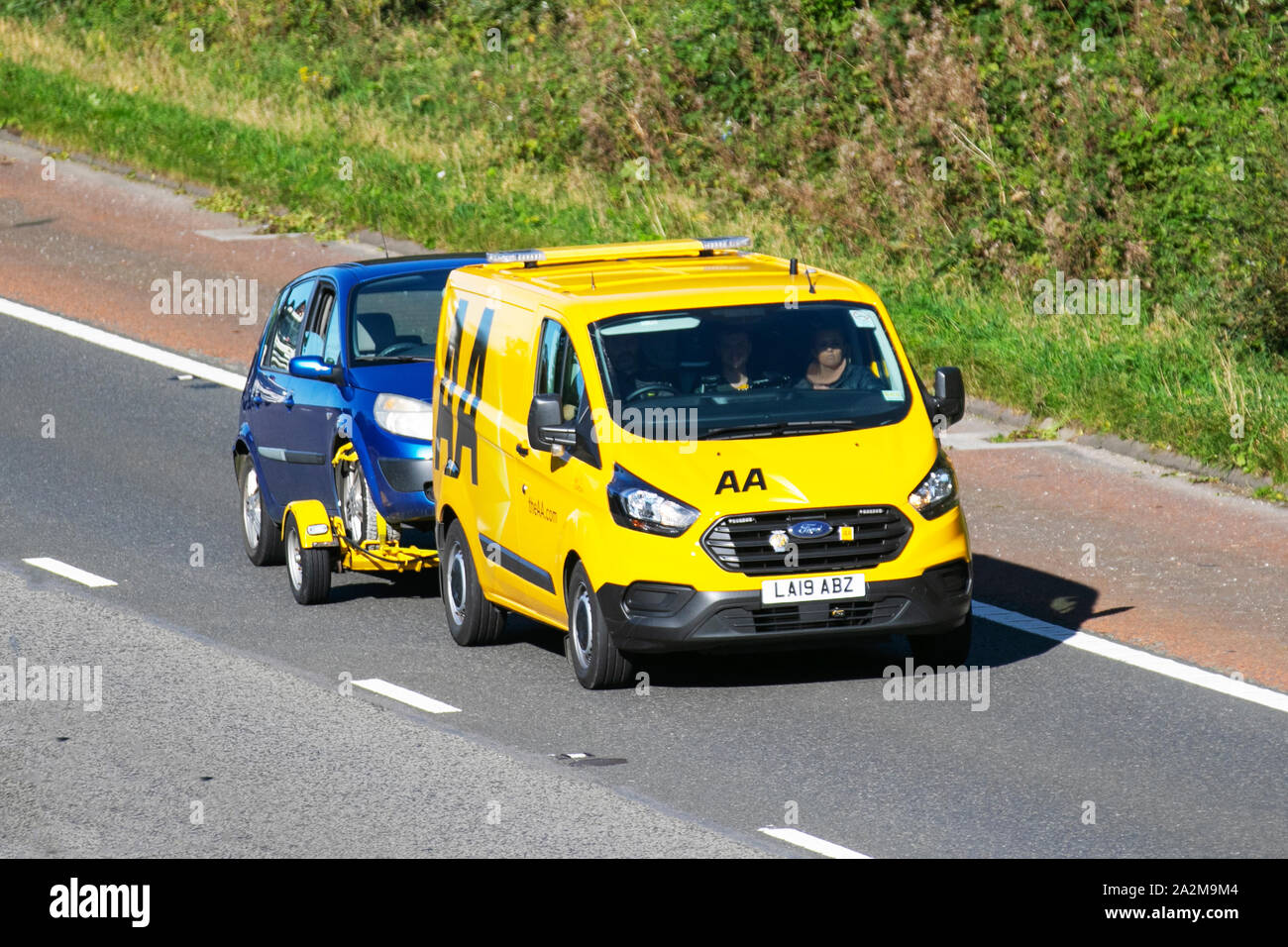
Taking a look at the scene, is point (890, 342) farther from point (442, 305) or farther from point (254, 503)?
point (254, 503)

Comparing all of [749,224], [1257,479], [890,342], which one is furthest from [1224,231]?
[890,342]

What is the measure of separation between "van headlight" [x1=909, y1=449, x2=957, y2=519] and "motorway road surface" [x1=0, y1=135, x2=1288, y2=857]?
944 mm

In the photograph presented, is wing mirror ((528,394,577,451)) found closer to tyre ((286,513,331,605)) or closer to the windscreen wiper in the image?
the windscreen wiper

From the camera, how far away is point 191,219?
2539 centimetres

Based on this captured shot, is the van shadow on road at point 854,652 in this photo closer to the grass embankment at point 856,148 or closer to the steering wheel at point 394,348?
the steering wheel at point 394,348

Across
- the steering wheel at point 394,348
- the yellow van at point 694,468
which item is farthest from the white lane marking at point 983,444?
the yellow van at point 694,468

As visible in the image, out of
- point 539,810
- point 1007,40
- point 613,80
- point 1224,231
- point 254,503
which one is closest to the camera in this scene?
point 539,810

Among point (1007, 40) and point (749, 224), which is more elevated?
point (1007, 40)

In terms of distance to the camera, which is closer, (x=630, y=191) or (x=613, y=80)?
(x=630, y=191)

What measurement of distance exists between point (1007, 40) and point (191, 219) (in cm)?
946

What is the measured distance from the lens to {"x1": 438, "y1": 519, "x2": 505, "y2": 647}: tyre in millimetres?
→ 12070

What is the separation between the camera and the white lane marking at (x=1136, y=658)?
35.6 ft

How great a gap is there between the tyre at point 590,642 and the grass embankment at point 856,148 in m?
6.26
